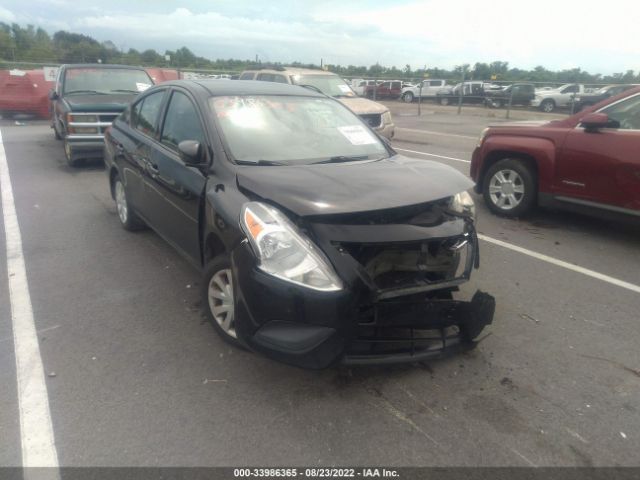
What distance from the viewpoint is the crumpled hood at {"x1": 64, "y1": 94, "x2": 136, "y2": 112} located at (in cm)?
888

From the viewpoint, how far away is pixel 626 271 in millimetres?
4801

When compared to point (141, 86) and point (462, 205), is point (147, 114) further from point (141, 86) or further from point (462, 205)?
point (141, 86)

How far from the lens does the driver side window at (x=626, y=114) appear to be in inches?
209

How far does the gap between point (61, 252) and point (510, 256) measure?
4.60 metres

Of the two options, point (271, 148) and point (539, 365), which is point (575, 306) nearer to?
point (539, 365)

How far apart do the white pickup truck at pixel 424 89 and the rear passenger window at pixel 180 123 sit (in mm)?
31487

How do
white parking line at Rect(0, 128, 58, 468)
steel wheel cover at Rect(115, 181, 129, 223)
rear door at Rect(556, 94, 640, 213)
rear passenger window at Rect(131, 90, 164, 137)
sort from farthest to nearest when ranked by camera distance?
steel wheel cover at Rect(115, 181, 129, 223) → rear door at Rect(556, 94, 640, 213) → rear passenger window at Rect(131, 90, 164, 137) → white parking line at Rect(0, 128, 58, 468)

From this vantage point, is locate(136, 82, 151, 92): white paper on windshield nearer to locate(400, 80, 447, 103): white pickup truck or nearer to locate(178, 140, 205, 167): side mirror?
locate(178, 140, 205, 167): side mirror

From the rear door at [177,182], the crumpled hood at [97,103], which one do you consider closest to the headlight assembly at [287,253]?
the rear door at [177,182]

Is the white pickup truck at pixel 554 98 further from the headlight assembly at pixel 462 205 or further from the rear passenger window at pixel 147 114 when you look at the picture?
the headlight assembly at pixel 462 205

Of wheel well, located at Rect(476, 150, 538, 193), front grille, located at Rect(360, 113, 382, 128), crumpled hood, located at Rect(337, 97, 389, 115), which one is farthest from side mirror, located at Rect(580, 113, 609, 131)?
front grille, located at Rect(360, 113, 382, 128)

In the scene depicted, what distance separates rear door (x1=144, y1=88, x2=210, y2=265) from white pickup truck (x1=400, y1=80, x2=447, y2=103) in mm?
31548

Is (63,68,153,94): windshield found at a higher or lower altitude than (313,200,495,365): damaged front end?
higher

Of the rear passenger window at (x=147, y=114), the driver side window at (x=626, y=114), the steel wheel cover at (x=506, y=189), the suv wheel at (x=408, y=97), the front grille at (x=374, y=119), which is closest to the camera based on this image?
the rear passenger window at (x=147, y=114)
